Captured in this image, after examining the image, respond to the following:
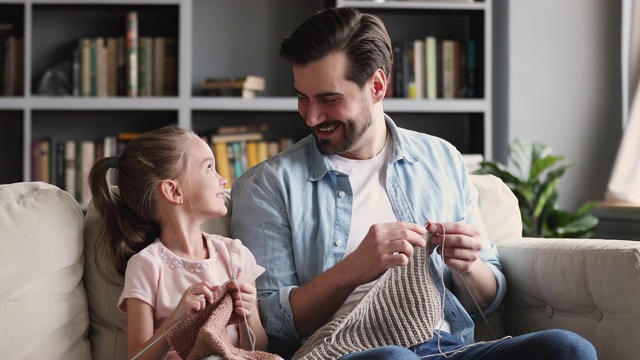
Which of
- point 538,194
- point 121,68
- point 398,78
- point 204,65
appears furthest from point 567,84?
point 121,68

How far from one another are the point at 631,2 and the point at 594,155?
738 millimetres

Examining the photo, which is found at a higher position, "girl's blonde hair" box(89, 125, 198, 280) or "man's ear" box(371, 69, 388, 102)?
"man's ear" box(371, 69, 388, 102)

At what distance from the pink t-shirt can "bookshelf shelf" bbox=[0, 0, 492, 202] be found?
2.12 meters

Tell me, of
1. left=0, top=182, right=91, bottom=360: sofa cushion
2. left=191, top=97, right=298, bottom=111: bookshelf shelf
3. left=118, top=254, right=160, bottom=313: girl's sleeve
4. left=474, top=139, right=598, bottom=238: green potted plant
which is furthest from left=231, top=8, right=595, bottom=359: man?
left=191, top=97, right=298, bottom=111: bookshelf shelf

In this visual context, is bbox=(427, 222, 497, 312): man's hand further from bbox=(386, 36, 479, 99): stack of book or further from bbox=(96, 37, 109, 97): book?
bbox=(96, 37, 109, 97): book

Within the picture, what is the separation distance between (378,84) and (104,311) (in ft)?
2.68

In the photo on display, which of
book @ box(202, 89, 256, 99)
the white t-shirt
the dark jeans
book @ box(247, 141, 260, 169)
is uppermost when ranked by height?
book @ box(202, 89, 256, 99)

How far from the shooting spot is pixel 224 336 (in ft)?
5.13

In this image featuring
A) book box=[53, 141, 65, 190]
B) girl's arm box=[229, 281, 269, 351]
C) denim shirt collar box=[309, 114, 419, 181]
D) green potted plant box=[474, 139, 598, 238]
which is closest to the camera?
girl's arm box=[229, 281, 269, 351]

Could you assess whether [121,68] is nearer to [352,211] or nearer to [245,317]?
[352,211]

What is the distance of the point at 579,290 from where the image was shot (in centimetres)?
180

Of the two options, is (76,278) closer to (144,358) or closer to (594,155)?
(144,358)

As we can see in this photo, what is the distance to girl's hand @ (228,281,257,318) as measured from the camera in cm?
159

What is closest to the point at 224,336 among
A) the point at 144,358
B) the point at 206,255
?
the point at 144,358
